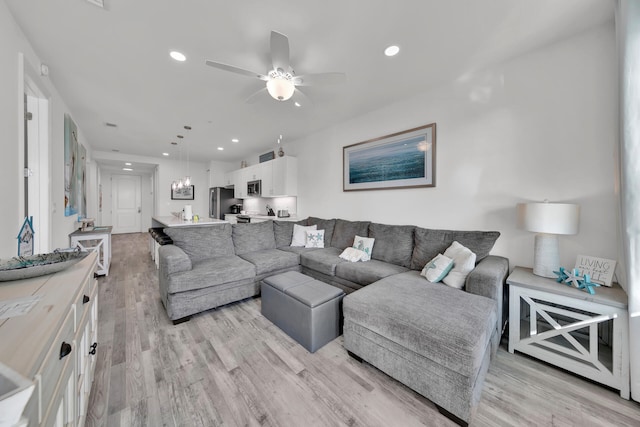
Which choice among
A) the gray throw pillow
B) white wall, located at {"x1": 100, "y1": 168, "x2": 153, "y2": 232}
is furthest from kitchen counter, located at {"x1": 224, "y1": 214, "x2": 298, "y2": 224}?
white wall, located at {"x1": 100, "y1": 168, "x2": 153, "y2": 232}

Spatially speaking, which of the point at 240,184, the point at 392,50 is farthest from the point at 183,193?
the point at 392,50

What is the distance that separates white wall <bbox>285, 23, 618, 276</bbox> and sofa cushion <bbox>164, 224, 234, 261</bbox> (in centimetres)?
228

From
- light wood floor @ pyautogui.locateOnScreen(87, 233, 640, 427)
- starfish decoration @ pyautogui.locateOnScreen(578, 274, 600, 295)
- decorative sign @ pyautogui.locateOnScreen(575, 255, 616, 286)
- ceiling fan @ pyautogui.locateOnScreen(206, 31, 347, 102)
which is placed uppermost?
ceiling fan @ pyautogui.locateOnScreen(206, 31, 347, 102)

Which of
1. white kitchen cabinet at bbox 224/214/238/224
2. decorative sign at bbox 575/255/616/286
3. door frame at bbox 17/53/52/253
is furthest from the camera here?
white kitchen cabinet at bbox 224/214/238/224

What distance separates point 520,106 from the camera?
2.22m

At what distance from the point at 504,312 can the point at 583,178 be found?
51.6 inches

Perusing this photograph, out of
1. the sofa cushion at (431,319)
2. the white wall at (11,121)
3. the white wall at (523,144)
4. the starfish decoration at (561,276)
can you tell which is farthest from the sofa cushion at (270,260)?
the starfish decoration at (561,276)

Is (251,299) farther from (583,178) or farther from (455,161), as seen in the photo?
(583,178)

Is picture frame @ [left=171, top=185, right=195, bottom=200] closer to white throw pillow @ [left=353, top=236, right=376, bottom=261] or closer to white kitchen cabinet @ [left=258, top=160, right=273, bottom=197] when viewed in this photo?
white kitchen cabinet @ [left=258, top=160, right=273, bottom=197]

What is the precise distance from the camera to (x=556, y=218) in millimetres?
1780

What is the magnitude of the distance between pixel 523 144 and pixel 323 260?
7.84 ft

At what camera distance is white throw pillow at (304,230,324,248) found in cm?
359

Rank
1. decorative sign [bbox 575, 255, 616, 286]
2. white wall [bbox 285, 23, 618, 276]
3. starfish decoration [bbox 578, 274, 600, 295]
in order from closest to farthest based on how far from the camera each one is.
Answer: starfish decoration [bbox 578, 274, 600, 295], decorative sign [bbox 575, 255, 616, 286], white wall [bbox 285, 23, 618, 276]

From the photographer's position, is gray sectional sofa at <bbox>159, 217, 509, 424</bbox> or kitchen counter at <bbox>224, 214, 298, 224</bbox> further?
kitchen counter at <bbox>224, 214, 298, 224</bbox>
